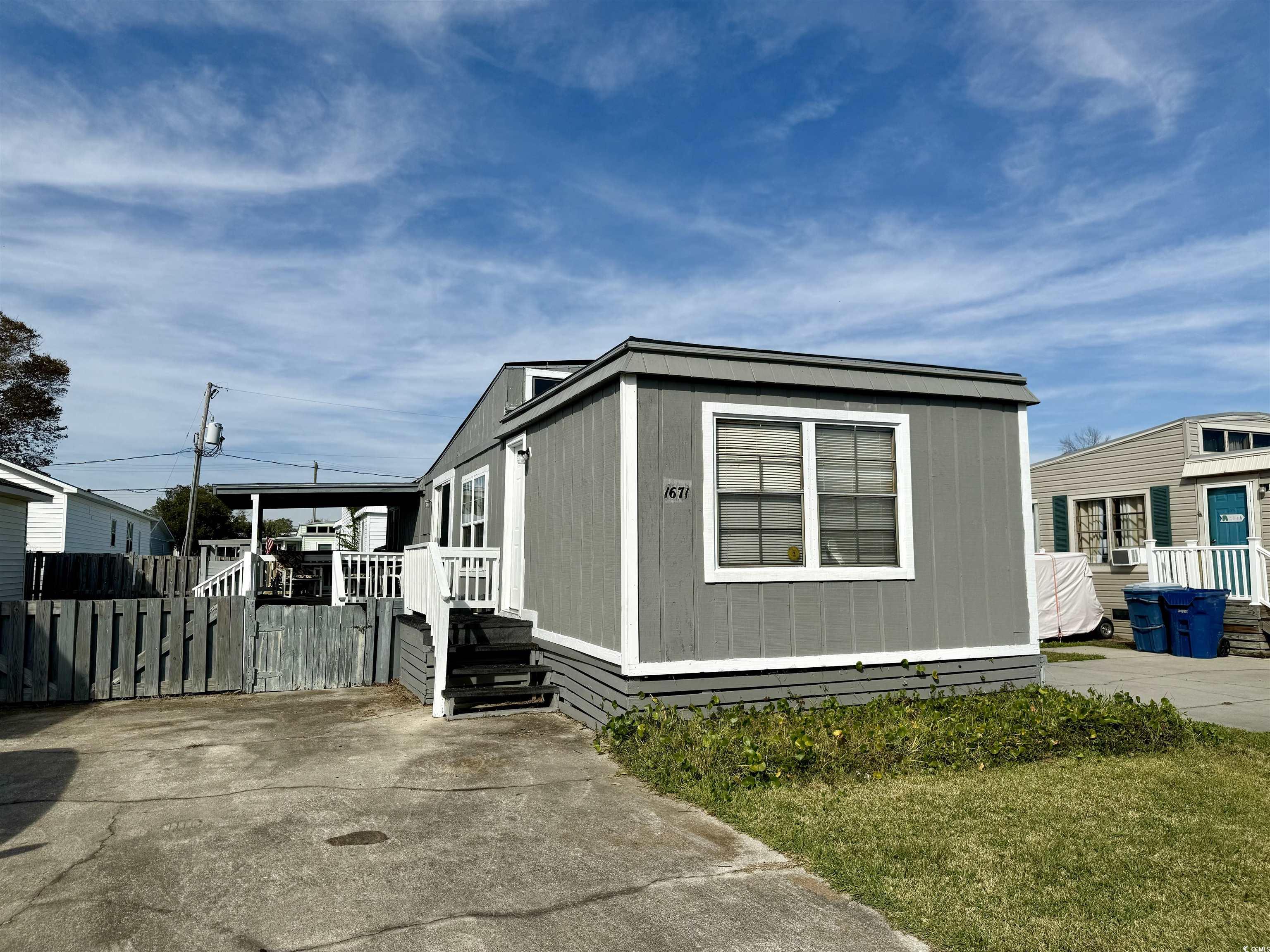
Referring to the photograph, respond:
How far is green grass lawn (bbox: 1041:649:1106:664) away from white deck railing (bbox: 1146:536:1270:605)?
2.10 metres

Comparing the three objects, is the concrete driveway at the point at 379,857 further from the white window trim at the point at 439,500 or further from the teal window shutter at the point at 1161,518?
the teal window shutter at the point at 1161,518

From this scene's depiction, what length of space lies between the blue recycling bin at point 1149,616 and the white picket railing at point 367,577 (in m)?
11.0

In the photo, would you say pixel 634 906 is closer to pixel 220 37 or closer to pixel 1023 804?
pixel 1023 804

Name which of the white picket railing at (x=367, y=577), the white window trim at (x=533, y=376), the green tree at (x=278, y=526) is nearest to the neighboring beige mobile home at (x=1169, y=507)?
the white window trim at (x=533, y=376)

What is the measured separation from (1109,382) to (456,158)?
21433 mm

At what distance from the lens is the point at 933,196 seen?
13.2 m

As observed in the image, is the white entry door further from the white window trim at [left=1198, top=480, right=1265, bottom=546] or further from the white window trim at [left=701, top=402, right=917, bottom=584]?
the white window trim at [left=1198, top=480, right=1265, bottom=546]

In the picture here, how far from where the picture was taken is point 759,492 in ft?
22.4

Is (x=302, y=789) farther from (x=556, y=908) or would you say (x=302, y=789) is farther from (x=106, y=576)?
(x=106, y=576)

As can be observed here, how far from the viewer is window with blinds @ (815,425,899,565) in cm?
705

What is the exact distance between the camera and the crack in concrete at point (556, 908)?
3014 mm

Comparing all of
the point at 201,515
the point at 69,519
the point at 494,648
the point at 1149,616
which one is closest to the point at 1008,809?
the point at 494,648

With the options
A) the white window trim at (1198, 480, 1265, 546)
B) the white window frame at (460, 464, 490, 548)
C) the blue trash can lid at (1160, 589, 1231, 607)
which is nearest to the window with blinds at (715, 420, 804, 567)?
the white window frame at (460, 464, 490, 548)

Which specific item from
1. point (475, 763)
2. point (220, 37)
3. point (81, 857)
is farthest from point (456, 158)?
point (81, 857)
